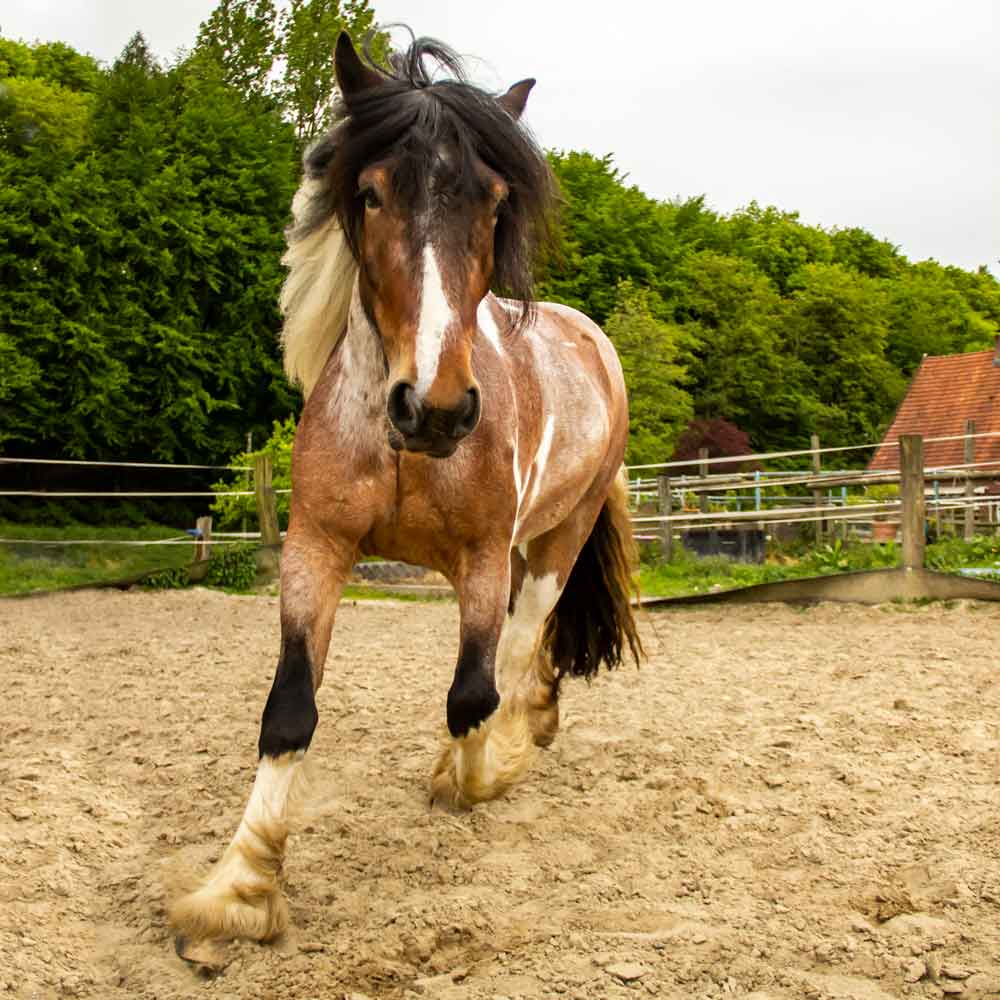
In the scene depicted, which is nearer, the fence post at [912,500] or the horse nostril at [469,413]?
the horse nostril at [469,413]

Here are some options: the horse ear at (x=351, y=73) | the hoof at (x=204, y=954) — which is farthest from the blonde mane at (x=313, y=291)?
the hoof at (x=204, y=954)

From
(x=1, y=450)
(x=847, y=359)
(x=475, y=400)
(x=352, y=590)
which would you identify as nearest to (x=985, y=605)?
(x=352, y=590)

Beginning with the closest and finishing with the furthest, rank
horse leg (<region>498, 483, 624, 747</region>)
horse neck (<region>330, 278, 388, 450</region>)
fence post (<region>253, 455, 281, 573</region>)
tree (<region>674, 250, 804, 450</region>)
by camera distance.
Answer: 1. horse neck (<region>330, 278, 388, 450</region>)
2. horse leg (<region>498, 483, 624, 747</region>)
3. fence post (<region>253, 455, 281, 573</region>)
4. tree (<region>674, 250, 804, 450</region>)

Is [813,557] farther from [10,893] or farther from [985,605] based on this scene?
[10,893]

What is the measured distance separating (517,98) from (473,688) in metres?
1.62

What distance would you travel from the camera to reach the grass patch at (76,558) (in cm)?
1216

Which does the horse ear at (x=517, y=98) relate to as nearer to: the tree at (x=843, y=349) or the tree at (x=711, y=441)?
the tree at (x=711, y=441)

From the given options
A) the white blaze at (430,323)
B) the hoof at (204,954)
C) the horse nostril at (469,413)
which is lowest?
the hoof at (204,954)

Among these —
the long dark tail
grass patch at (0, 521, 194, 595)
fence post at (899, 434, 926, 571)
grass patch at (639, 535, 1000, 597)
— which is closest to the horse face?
the long dark tail

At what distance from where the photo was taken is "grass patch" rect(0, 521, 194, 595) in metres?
12.2

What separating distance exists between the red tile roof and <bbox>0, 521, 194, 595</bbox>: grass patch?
1835 centimetres

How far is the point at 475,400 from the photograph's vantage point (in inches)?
98.1

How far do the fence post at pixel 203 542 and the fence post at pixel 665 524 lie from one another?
4739 mm

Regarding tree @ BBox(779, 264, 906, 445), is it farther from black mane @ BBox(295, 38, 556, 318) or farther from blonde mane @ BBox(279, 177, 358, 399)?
black mane @ BBox(295, 38, 556, 318)
